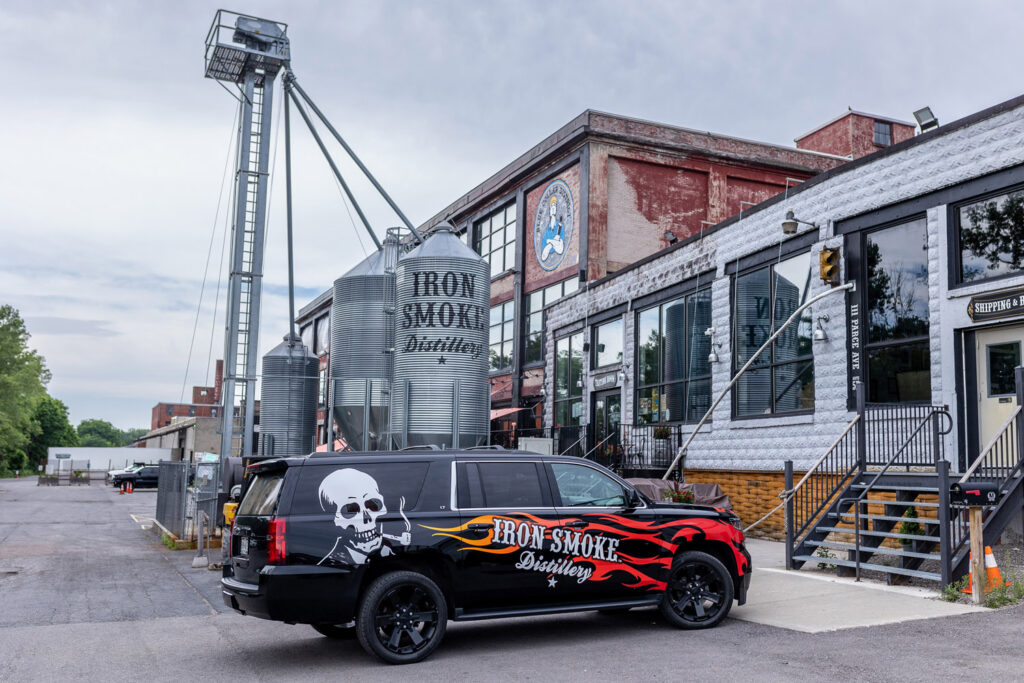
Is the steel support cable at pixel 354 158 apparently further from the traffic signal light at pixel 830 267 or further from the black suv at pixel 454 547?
the black suv at pixel 454 547

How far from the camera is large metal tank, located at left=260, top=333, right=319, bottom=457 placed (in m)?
26.3

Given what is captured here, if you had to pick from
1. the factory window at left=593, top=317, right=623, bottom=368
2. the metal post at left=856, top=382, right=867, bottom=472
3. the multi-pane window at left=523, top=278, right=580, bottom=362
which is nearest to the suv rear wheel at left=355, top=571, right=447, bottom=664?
the metal post at left=856, top=382, right=867, bottom=472

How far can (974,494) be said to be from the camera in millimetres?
10359

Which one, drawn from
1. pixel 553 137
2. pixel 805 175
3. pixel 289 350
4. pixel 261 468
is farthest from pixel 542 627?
pixel 805 175

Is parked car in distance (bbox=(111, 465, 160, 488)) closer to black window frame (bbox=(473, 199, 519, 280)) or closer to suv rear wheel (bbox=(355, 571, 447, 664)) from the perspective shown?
black window frame (bbox=(473, 199, 519, 280))

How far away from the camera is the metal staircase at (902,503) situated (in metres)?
10.8

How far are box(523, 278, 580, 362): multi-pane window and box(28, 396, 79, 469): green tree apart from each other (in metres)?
101

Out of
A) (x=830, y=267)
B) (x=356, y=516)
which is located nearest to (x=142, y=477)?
(x=830, y=267)

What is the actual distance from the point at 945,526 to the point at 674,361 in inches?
475

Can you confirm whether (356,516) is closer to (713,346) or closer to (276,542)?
(276,542)

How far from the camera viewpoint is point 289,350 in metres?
28.2

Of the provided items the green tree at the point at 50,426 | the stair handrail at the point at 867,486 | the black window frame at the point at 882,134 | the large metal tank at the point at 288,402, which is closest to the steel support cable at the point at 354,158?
the large metal tank at the point at 288,402

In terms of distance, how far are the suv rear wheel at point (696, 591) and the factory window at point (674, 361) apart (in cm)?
1180

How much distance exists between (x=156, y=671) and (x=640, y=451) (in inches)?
656
